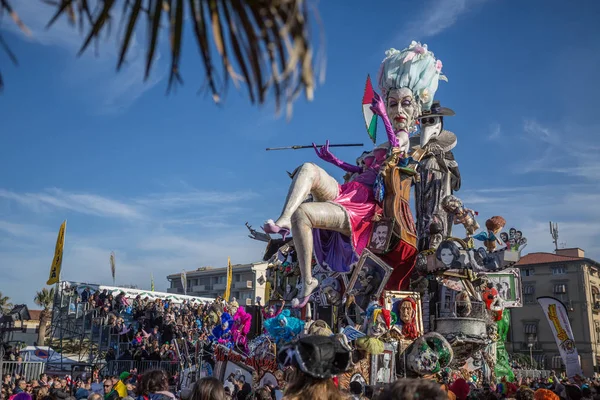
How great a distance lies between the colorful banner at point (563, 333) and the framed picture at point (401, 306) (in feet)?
13.6

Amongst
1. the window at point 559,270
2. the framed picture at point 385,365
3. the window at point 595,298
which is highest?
the window at point 559,270

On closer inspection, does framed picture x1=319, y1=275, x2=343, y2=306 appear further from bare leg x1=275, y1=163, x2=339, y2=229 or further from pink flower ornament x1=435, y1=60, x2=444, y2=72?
pink flower ornament x1=435, y1=60, x2=444, y2=72

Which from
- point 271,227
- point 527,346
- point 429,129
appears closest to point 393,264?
point 271,227

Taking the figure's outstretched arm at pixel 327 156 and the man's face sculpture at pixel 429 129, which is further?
the man's face sculpture at pixel 429 129

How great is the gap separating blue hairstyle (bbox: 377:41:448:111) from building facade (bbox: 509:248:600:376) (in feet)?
114

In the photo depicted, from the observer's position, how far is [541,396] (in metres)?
5.34

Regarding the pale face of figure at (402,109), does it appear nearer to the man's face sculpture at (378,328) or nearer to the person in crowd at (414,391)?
the man's face sculpture at (378,328)

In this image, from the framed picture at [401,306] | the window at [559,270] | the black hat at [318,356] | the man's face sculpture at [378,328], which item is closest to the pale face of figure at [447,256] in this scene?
the framed picture at [401,306]

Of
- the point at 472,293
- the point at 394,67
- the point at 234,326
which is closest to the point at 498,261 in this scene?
the point at 472,293

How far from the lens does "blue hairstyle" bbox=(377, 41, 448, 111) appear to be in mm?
14880

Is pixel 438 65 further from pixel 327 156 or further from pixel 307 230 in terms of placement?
pixel 307 230

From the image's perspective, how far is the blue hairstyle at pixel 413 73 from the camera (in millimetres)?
14880

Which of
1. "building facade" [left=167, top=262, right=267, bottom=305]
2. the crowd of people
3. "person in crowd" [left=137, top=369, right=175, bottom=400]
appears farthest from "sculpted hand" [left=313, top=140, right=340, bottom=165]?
"building facade" [left=167, top=262, right=267, bottom=305]

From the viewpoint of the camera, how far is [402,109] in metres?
14.6
